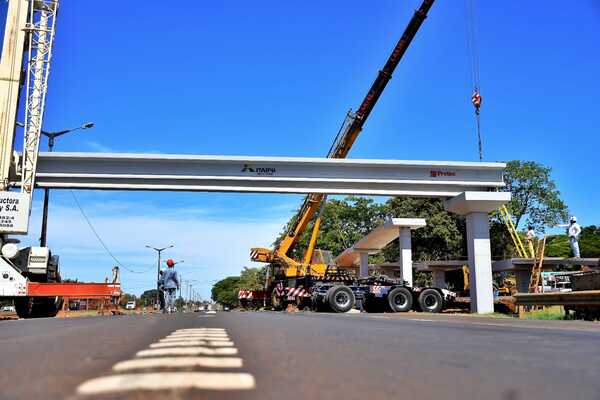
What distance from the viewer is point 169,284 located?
1805cm

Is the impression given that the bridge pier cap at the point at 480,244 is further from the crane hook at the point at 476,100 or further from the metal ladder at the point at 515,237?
the metal ladder at the point at 515,237

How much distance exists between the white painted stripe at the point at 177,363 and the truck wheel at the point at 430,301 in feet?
68.3

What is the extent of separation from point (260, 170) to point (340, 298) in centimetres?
646

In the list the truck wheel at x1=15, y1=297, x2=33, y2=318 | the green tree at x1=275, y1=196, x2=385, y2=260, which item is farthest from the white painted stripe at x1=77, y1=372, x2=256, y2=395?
the green tree at x1=275, y1=196, x2=385, y2=260

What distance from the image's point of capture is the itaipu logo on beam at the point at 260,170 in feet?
78.5

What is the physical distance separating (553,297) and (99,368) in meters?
15.2

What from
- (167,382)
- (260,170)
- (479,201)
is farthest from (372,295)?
(167,382)

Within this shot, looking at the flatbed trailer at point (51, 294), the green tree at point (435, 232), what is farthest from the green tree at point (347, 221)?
the flatbed trailer at point (51, 294)

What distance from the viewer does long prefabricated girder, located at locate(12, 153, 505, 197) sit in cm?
2311

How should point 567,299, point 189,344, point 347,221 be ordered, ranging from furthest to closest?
point 347,221
point 567,299
point 189,344

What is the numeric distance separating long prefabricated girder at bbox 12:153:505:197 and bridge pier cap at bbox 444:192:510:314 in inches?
38.4

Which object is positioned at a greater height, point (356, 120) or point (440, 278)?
point (356, 120)

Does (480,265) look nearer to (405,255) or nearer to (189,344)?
(405,255)

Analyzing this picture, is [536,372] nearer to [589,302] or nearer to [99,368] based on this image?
[99,368]
